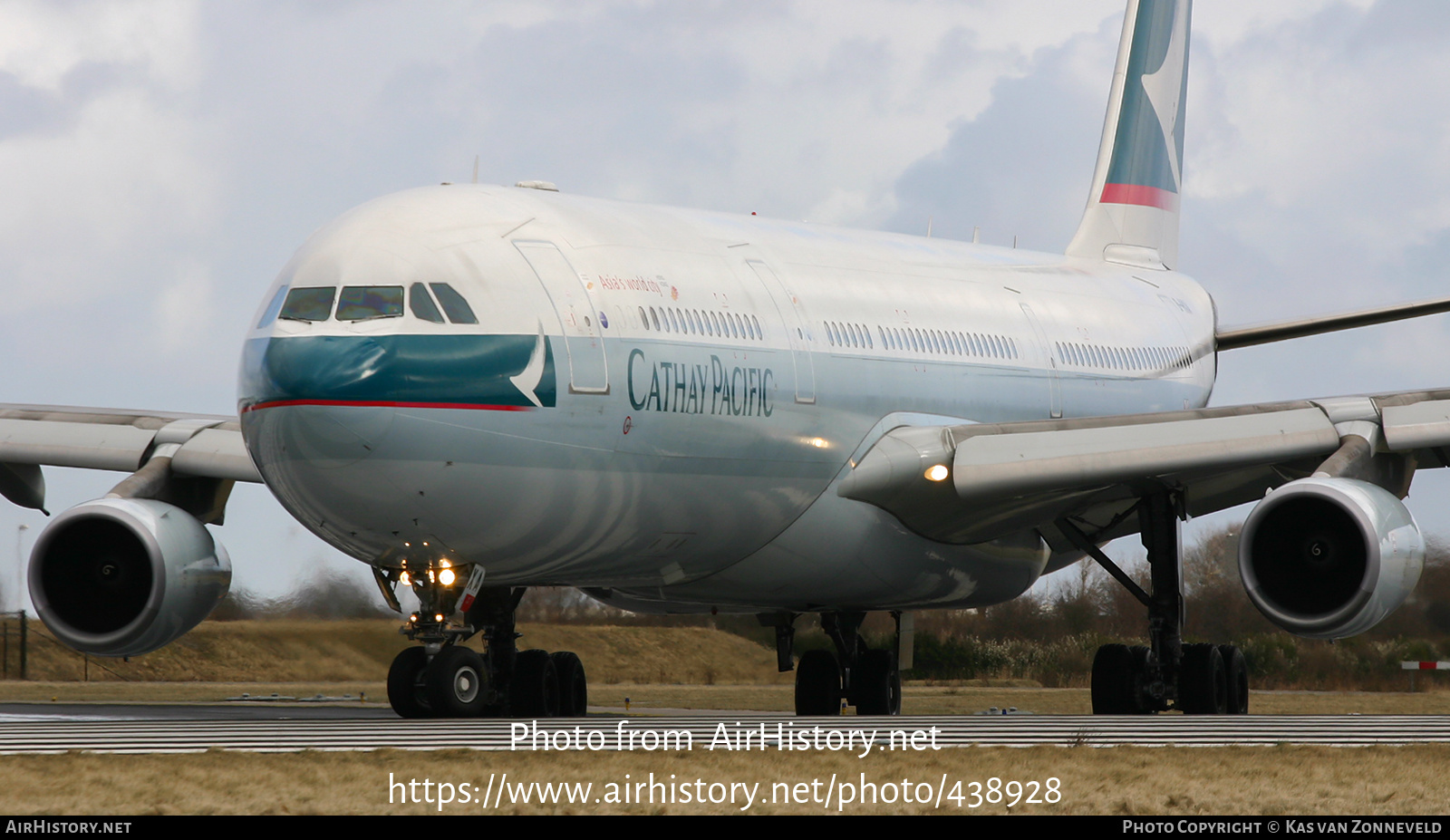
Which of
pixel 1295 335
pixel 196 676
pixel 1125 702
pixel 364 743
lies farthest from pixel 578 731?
pixel 196 676

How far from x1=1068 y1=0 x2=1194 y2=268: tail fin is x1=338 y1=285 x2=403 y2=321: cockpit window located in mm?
11843

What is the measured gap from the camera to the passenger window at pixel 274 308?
1155 centimetres

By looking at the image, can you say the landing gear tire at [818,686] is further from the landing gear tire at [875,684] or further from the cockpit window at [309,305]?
the cockpit window at [309,305]

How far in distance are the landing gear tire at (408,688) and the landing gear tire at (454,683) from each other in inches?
4.8

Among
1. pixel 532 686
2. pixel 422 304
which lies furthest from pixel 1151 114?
pixel 422 304

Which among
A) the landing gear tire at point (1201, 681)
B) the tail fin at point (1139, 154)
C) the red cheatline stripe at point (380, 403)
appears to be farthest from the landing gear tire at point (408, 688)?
the tail fin at point (1139, 154)

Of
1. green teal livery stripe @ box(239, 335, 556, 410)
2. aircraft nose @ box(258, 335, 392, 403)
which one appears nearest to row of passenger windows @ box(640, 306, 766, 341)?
green teal livery stripe @ box(239, 335, 556, 410)

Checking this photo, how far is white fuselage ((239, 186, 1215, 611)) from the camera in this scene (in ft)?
36.7

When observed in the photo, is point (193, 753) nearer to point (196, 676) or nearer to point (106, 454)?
point (106, 454)

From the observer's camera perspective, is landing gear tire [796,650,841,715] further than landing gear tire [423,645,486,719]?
Yes

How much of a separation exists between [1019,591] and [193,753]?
9534 millimetres

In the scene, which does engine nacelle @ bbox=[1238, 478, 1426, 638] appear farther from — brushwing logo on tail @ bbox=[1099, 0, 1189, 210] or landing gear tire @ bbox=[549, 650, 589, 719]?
brushwing logo on tail @ bbox=[1099, 0, 1189, 210]

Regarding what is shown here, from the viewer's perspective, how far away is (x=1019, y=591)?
56.5 ft

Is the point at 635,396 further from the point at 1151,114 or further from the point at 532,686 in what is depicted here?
the point at 1151,114
